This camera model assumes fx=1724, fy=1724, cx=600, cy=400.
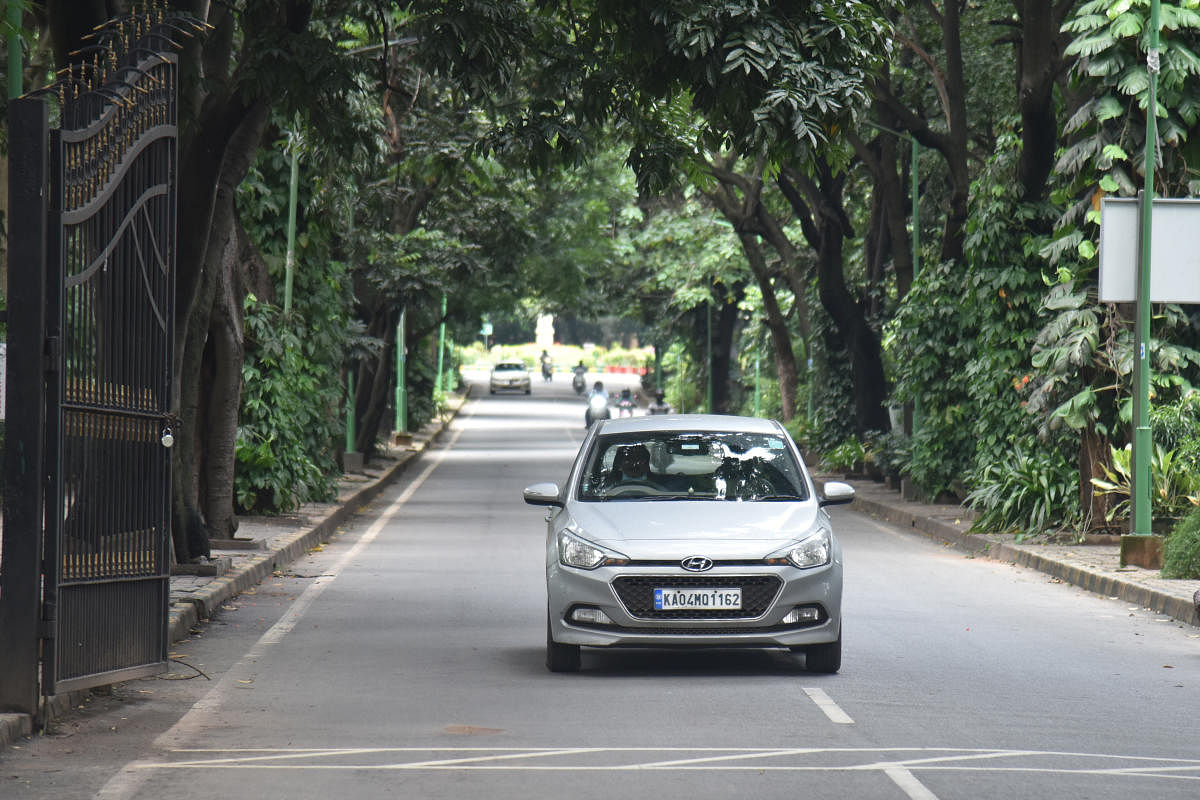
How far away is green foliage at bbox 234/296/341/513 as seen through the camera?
2156 cm

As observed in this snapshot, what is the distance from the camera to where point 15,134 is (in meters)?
8.24

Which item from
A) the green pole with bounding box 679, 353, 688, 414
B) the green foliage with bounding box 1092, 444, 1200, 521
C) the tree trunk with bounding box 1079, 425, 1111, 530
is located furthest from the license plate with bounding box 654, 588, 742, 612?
the green pole with bounding box 679, 353, 688, 414

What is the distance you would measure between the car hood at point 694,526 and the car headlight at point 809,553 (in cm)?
5

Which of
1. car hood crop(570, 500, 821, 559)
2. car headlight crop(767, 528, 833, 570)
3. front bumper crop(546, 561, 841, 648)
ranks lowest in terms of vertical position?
front bumper crop(546, 561, 841, 648)

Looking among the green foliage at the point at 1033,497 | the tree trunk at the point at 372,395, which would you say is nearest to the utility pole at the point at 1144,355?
the green foliage at the point at 1033,497

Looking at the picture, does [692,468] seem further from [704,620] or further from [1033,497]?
[1033,497]

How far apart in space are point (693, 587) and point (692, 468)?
137 centimetres

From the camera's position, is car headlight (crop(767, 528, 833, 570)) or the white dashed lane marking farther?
car headlight (crop(767, 528, 833, 570))

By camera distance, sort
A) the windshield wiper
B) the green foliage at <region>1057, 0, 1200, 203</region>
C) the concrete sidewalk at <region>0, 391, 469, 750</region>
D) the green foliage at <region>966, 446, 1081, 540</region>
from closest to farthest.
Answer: the concrete sidewalk at <region>0, 391, 469, 750</region>, the windshield wiper, the green foliage at <region>1057, 0, 1200, 203</region>, the green foliage at <region>966, 446, 1081, 540</region>

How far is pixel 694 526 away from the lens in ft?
33.9

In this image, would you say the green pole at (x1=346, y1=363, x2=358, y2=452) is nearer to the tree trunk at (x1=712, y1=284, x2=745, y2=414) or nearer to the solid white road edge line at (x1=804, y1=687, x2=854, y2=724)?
the solid white road edge line at (x1=804, y1=687, x2=854, y2=724)

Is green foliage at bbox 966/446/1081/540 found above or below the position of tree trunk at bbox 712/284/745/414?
below

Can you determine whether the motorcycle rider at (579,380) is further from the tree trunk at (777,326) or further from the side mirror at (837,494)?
the side mirror at (837,494)

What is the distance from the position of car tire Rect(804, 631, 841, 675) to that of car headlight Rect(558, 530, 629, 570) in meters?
1.30
